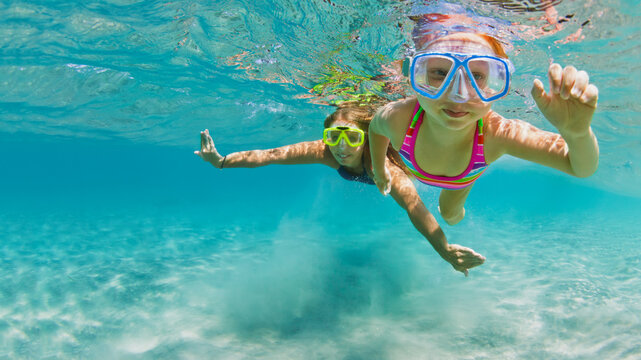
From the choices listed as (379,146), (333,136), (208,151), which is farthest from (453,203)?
(208,151)

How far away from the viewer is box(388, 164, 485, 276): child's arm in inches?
144

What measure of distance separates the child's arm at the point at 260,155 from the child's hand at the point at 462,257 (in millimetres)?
3620

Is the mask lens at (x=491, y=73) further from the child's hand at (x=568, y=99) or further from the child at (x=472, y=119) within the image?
the child's hand at (x=568, y=99)

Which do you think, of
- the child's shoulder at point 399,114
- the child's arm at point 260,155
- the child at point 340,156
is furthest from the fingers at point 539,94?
the child's arm at point 260,155

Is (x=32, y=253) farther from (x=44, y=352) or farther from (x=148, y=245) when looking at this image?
(x=44, y=352)

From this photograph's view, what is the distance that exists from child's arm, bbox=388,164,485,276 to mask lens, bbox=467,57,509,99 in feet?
5.61

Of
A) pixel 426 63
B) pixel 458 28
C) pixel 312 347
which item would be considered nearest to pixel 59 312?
pixel 312 347

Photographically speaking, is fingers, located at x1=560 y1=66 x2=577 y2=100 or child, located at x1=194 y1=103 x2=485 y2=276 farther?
child, located at x1=194 y1=103 x2=485 y2=276

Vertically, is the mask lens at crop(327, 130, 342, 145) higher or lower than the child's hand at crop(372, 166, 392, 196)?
higher

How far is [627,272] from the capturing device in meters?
10.3

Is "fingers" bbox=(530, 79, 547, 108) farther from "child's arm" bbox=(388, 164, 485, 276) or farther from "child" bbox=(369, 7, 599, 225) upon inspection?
"child's arm" bbox=(388, 164, 485, 276)

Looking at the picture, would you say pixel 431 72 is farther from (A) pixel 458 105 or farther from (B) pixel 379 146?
(B) pixel 379 146

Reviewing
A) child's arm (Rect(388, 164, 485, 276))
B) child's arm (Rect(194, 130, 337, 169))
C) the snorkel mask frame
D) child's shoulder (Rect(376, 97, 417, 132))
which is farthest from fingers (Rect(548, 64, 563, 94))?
child's arm (Rect(194, 130, 337, 169))

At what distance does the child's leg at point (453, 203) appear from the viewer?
5.51m
